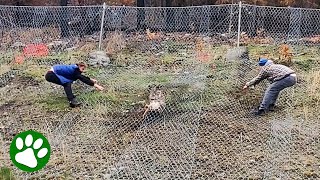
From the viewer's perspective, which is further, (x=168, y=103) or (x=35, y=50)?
(x=35, y=50)

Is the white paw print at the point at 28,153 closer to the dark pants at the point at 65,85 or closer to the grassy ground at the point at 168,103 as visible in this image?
the grassy ground at the point at 168,103

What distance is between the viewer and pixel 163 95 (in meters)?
7.73

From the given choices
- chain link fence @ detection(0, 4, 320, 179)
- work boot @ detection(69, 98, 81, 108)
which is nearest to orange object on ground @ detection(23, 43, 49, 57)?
chain link fence @ detection(0, 4, 320, 179)

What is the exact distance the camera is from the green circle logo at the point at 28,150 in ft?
13.1

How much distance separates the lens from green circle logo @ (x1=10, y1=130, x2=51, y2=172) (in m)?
3.99

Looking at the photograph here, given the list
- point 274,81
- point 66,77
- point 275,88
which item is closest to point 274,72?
point 274,81

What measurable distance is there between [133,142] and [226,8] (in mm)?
7775

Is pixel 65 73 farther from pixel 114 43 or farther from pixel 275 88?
pixel 114 43

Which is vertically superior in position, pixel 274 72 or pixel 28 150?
pixel 274 72

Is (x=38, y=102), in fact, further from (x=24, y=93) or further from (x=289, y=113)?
(x=289, y=113)

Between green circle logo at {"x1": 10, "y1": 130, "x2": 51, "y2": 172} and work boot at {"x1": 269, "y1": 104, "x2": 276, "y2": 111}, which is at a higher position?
green circle logo at {"x1": 10, "y1": 130, "x2": 51, "y2": 172}

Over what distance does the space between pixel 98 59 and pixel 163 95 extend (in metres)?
3.25

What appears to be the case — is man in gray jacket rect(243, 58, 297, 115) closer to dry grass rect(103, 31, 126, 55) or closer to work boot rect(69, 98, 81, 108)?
work boot rect(69, 98, 81, 108)

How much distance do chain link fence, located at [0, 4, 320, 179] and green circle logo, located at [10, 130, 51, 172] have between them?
140 cm
